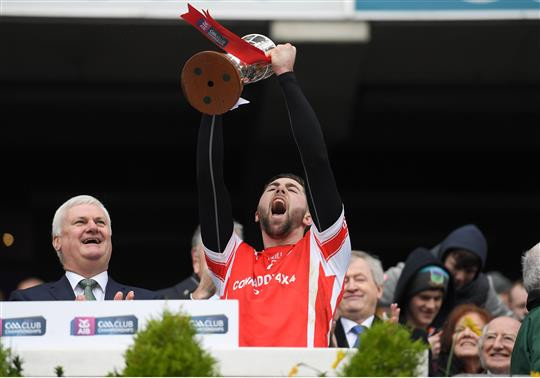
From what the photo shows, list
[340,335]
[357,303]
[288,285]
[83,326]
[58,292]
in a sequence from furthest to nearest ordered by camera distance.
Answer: [357,303] < [340,335] < [58,292] < [288,285] < [83,326]

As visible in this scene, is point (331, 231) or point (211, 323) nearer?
point (211, 323)

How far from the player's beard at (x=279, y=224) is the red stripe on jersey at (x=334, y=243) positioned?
24 centimetres

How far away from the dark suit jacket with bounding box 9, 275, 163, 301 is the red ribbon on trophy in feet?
4.27

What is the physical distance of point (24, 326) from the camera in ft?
15.7

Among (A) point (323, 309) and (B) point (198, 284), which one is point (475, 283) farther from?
(A) point (323, 309)

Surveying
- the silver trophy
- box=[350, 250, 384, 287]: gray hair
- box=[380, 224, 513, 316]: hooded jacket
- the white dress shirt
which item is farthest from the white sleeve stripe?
box=[380, 224, 513, 316]: hooded jacket

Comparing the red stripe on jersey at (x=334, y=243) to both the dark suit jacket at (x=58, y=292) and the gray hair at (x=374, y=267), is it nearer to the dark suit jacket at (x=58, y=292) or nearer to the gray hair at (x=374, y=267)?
the dark suit jacket at (x=58, y=292)

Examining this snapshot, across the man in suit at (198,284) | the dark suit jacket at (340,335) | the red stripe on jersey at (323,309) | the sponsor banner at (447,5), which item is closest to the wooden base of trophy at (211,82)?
the red stripe on jersey at (323,309)

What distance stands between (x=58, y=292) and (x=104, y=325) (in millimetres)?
1559

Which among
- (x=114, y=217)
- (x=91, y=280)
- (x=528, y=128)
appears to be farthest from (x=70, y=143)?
(x=91, y=280)

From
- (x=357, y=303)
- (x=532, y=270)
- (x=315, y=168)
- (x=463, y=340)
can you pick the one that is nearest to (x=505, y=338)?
(x=463, y=340)

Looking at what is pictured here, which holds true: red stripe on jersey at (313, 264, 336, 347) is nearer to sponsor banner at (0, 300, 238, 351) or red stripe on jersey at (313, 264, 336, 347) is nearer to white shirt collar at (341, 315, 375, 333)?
sponsor banner at (0, 300, 238, 351)

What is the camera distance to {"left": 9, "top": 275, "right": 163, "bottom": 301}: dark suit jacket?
6062mm

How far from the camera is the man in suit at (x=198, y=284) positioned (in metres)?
7.27
